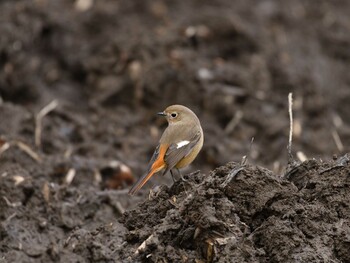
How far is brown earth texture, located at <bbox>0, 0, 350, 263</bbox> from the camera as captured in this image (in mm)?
5441

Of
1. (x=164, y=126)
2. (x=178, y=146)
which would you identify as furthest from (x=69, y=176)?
(x=164, y=126)

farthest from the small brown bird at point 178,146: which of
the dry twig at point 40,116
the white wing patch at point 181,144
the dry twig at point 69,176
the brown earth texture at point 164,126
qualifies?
the dry twig at point 40,116

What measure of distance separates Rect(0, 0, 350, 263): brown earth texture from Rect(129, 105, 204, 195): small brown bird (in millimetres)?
578

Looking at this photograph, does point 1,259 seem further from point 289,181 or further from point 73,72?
point 73,72

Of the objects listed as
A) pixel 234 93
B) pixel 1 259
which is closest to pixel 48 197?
pixel 1 259

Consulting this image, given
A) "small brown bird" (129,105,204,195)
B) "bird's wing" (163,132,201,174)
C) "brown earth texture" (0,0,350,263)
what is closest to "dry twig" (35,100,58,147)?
"brown earth texture" (0,0,350,263)

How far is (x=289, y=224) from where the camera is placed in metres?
5.43

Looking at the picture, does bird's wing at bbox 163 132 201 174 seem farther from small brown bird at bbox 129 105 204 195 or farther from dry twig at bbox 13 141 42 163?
dry twig at bbox 13 141 42 163

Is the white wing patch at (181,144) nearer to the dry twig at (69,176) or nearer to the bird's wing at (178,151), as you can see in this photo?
the bird's wing at (178,151)

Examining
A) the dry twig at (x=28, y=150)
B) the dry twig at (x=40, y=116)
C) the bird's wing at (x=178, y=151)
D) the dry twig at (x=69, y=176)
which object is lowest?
the dry twig at (x=40, y=116)

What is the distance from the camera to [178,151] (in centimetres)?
701

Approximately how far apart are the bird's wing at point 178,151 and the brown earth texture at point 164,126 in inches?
22.2

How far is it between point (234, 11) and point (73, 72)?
131 inches

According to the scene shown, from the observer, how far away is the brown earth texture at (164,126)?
5441 mm
